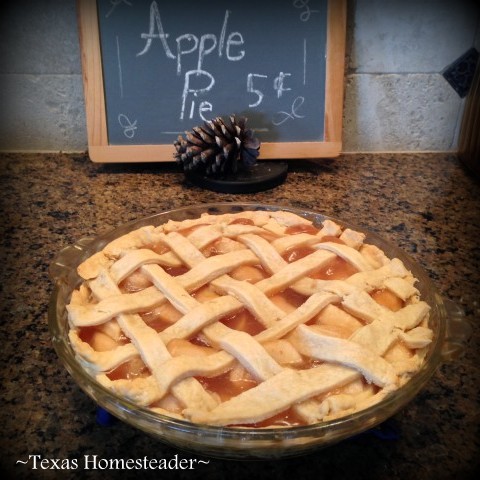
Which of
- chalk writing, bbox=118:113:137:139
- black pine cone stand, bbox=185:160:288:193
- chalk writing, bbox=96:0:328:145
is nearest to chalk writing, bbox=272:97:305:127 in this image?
chalk writing, bbox=96:0:328:145

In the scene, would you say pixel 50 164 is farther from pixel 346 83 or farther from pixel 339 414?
pixel 339 414

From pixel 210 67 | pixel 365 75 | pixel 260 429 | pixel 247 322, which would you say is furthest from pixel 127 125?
pixel 260 429

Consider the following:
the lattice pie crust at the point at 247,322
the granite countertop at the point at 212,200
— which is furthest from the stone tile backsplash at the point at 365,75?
the lattice pie crust at the point at 247,322

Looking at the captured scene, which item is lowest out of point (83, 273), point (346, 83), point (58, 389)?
point (58, 389)

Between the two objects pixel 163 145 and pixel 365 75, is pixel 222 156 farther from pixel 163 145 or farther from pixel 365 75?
pixel 365 75

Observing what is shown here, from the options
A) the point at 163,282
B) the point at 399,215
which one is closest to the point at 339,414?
the point at 163,282

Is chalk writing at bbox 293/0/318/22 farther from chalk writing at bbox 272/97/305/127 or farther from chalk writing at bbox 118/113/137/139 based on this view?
chalk writing at bbox 118/113/137/139
